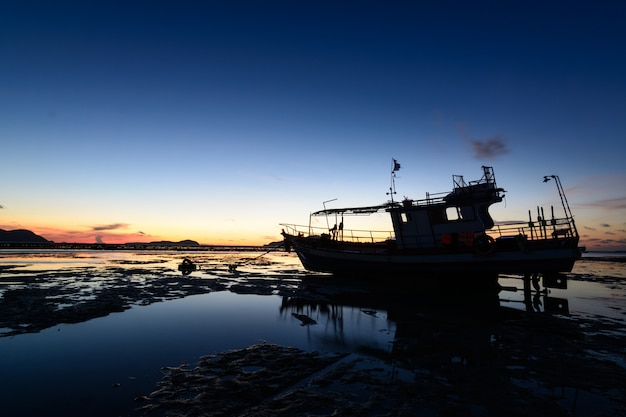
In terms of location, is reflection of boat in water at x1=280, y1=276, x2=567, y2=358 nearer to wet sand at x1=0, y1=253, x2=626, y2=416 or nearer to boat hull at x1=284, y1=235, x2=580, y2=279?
wet sand at x1=0, y1=253, x2=626, y2=416

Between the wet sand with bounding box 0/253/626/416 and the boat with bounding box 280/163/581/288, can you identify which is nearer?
the wet sand with bounding box 0/253/626/416

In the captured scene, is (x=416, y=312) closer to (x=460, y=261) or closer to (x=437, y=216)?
(x=460, y=261)

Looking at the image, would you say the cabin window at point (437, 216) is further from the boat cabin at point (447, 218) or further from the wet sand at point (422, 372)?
the wet sand at point (422, 372)

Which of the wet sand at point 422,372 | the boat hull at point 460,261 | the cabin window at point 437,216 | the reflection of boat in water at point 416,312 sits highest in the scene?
the cabin window at point 437,216

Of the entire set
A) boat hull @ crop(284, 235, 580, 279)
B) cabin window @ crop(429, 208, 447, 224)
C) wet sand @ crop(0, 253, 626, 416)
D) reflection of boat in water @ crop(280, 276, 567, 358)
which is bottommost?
reflection of boat in water @ crop(280, 276, 567, 358)

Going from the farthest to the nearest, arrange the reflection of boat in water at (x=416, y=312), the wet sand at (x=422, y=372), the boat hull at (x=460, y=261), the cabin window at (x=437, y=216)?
the cabin window at (x=437, y=216) → the boat hull at (x=460, y=261) → the reflection of boat in water at (x=416, y=312) → the wet sand at (x=422, y=372)

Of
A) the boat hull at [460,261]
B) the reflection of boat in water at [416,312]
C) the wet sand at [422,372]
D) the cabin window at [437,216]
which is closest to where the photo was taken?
the wet sand at [422,372]

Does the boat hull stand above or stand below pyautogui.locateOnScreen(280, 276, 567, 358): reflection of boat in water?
above

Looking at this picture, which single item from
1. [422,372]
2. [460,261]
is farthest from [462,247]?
[422,372]

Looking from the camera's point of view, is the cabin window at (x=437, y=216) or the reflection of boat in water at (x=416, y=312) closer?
the reflection of boat in water at (x=416, y=312)

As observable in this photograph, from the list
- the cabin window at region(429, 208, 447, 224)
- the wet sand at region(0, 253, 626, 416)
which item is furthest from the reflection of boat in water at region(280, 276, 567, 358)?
the cabin window at region(429, 208, 447, 224)

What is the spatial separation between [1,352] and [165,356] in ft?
15.5

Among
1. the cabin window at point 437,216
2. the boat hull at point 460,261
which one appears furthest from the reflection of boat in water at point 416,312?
the cabin window at point 437,216

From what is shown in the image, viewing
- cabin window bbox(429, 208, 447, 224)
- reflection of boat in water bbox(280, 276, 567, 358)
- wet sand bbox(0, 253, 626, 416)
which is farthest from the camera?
cabin window bbox(429, 208, 447, 224)
